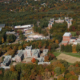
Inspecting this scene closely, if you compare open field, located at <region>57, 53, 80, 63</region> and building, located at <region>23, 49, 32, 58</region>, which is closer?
open field, located at <region>57, 53, 80, 63</region>

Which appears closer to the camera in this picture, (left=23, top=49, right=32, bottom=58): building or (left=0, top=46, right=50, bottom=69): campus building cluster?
(left=0, top=46, right=50, bottom=69): campus building cluster

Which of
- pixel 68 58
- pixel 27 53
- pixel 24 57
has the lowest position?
pixel 24 57

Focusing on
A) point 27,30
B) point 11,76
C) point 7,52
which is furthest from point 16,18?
point 11,76

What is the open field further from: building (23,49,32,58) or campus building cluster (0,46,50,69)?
building (23,49,32,58)

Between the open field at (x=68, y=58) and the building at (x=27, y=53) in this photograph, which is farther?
the building at (x=27, y=53)

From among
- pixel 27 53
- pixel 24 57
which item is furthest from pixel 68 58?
pixel 24 57

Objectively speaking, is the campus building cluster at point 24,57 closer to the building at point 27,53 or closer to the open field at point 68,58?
the building at point 27,53

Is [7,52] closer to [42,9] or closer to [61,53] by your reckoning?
[61,53]

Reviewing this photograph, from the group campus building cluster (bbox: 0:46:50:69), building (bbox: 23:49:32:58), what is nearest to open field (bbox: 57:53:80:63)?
campus building cluster (bbox: 0:46:50:69)

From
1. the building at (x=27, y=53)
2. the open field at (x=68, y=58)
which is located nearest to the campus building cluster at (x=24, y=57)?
the building at (x=27, y=53)

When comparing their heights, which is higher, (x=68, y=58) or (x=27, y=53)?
(x=27, y=53)

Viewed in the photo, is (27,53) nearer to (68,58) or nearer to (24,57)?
(24,57)
